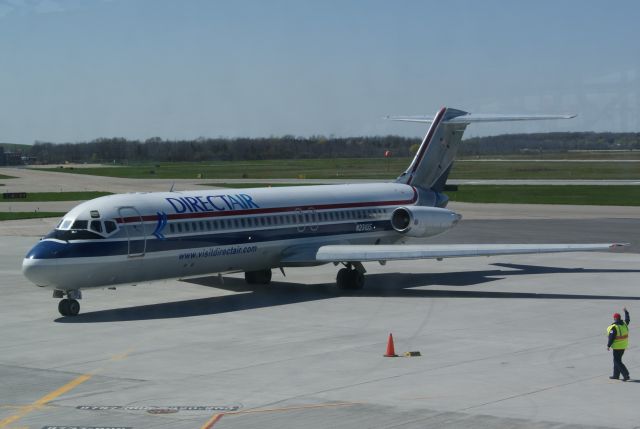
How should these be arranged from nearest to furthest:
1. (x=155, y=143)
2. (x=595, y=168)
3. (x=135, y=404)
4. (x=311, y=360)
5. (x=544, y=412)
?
1. (x=544, y=412)
2. (x=135, y=404)
3. (x=311, y=360)
4. (x=595, y=168)
5. (x=155, y=143)

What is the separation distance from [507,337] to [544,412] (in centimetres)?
716

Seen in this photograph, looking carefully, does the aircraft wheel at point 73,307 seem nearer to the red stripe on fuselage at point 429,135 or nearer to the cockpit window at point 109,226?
the cockpit window at point 109,226

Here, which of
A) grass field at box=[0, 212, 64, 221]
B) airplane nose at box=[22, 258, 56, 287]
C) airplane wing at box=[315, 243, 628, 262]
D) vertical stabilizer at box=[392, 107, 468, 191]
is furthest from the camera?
grass field at box=[0, 212, 64, 221]

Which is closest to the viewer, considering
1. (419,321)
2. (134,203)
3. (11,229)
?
(419,321)

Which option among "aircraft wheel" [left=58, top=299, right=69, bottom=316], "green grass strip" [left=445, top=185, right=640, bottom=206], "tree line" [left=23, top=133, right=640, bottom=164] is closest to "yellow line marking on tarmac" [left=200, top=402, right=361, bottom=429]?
"aircraft wheel" [left=58, top=299, right=69, bottom=316]

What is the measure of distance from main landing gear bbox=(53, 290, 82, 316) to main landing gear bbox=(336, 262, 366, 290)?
337 inches

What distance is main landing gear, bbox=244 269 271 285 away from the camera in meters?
32.6

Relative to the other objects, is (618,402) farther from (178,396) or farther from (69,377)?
(69,377)

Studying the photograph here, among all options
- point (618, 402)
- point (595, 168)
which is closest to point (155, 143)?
point (595, 168)

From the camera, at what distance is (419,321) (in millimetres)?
25422

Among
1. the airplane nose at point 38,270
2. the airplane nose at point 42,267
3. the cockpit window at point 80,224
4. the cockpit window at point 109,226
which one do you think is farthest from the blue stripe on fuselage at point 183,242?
the cockpit window at point 80,224

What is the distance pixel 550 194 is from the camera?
76.0m

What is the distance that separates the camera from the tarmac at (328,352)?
16.1 meters

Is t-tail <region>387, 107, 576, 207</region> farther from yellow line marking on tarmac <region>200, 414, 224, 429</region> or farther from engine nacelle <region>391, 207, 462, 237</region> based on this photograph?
yellow line marking on tarmac <region>200, 414, 224, 429</region>
